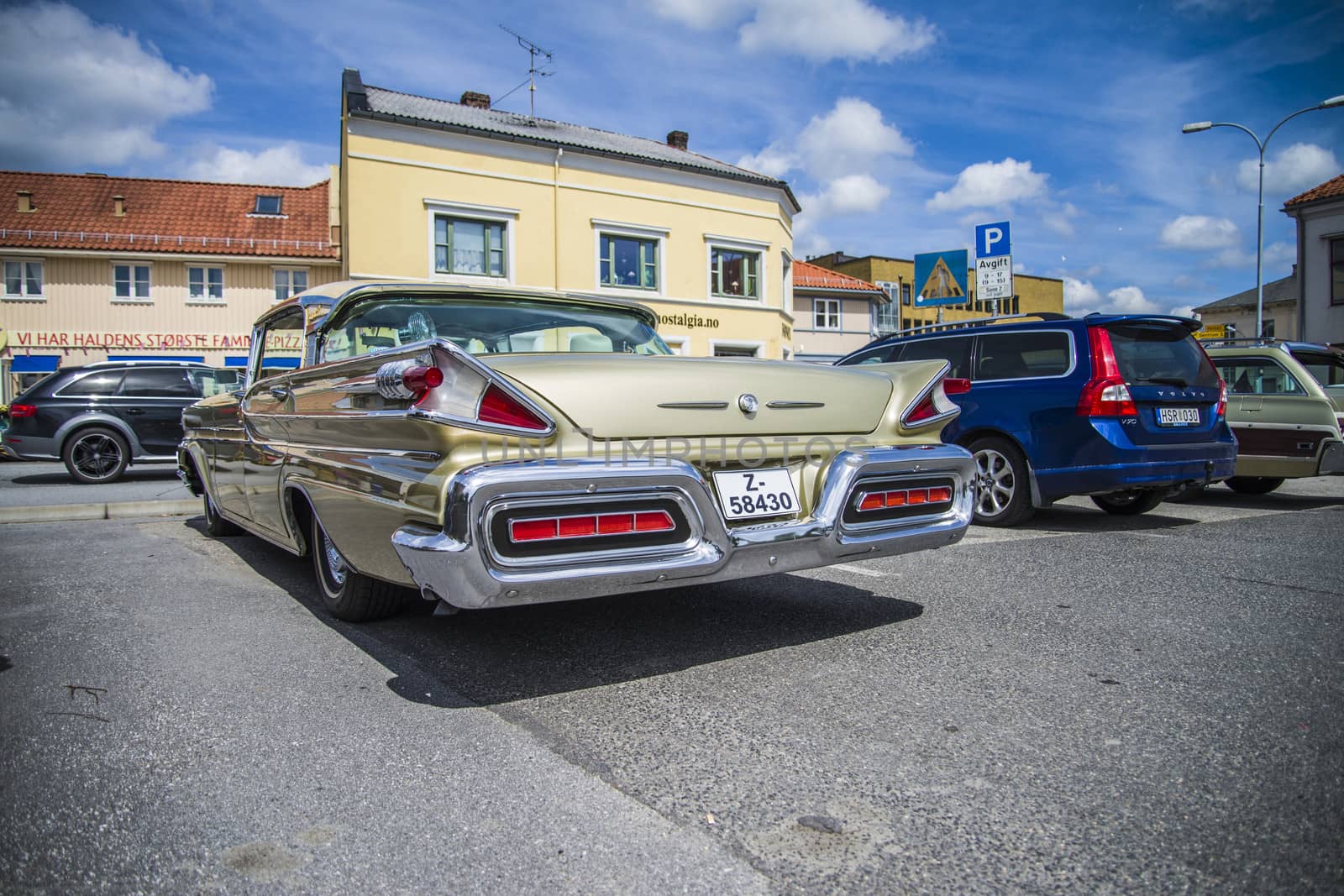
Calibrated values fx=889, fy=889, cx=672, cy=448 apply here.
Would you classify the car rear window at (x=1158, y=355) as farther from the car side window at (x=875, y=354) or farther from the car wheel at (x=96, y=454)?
the car wheel at (x=96, y=454)

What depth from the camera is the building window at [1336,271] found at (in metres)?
26.9

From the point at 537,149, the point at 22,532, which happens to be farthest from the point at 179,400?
the point at 537,149

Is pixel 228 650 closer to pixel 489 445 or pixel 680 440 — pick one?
pixel 489 445

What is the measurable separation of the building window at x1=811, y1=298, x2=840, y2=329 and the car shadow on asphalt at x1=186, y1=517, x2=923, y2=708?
38.4 metres

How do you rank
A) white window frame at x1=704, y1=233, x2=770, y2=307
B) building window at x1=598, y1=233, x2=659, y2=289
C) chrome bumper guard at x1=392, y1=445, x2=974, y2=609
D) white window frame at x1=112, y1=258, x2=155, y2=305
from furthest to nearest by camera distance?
1. white window frame at x1=112, y1=258, x2=155, y2=305
2. white window frame at x1=704, y1=233, x2=770, y2=307
3. building window at x1=598, y1=233, x2=659, y2=289
4. chrome bumper guard at x1=392, y1=445, x2=974, y2=609

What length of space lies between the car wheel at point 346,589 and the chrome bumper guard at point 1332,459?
790 cm

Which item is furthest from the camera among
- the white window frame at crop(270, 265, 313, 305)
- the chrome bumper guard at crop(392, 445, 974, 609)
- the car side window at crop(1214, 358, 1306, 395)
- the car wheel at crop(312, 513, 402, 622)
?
the white window frame at crop(270, 265, 313, 305)

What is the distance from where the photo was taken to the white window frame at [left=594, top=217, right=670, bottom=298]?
2275cm

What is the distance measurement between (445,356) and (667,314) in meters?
21.7

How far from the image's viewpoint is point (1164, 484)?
20.7 feet

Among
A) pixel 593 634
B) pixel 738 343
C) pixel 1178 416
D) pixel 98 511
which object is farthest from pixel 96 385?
pixel 738 343

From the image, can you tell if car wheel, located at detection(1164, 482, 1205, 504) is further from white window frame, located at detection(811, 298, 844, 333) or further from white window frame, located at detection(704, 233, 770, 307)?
white window frame, located at detection(811, 298, 844, 333)

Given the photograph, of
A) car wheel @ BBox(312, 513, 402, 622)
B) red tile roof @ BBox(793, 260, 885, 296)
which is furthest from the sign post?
red tile roof @ BBox(793, 260, 885, 296)

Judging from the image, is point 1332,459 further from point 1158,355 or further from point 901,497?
point 901,497
